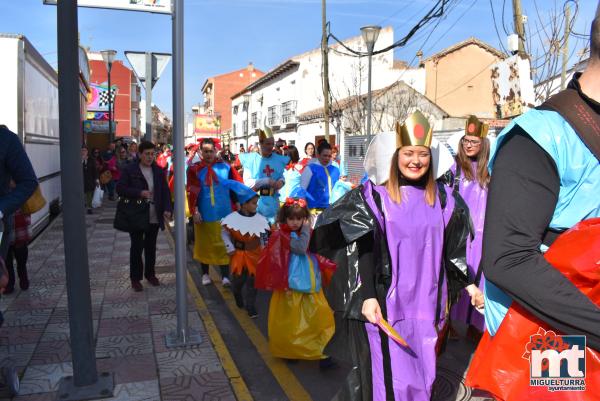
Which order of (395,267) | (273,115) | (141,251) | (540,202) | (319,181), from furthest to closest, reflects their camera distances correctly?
(273,115)
(319,181)
(141,251)
(395,267)
(540,202)

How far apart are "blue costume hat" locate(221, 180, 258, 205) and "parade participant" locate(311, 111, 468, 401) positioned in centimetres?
333

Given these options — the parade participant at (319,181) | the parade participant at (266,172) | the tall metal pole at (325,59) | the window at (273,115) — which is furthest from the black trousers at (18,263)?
the window at (273,115)

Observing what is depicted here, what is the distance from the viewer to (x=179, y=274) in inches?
172

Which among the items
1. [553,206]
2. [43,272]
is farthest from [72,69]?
[43,272]

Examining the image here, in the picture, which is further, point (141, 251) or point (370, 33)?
Answer: point (370, 33)

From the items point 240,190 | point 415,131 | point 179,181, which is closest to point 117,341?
point 179,181

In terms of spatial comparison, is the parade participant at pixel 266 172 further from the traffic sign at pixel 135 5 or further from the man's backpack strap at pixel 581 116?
the man's backpack strap at pixel 581 116

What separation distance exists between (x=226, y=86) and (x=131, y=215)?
2687 inches

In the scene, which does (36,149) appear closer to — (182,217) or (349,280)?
(182,217)

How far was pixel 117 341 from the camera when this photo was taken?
460 cm

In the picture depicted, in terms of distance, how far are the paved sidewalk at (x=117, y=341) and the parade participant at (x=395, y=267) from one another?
144cm

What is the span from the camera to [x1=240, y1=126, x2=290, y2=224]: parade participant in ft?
24.5

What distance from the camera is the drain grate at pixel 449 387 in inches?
146

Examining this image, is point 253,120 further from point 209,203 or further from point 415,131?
point 415,131
